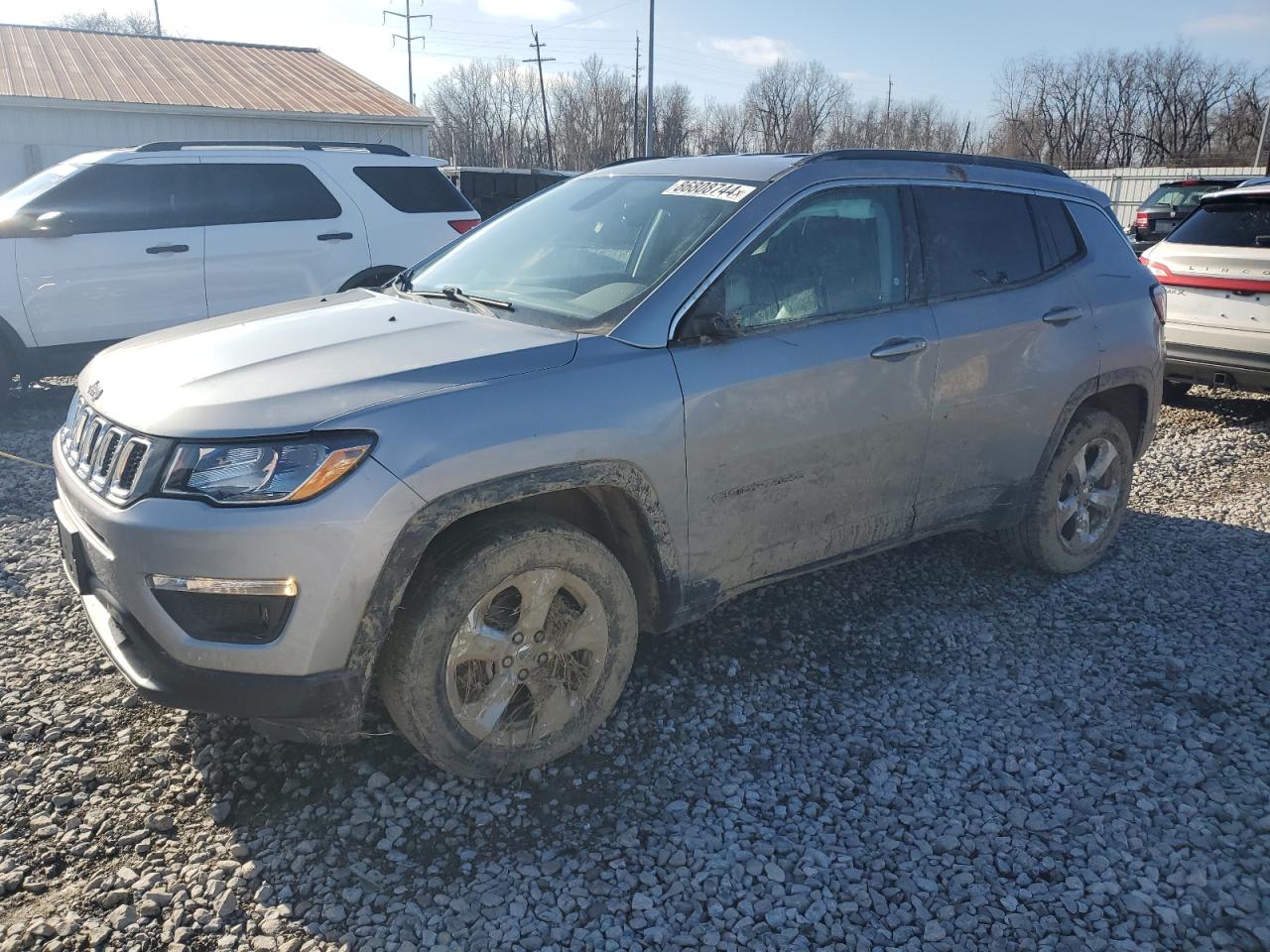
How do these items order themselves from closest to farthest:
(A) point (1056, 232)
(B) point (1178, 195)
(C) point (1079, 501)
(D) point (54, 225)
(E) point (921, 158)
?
1. (E) point (921, 158)
2. (A) point (1056, 232)
3. (C) point (1079, 501)
4. (D) point (54, 225)
5. (B) point (1178, 195)

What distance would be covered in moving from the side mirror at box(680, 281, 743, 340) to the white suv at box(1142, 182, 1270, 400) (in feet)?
18.9

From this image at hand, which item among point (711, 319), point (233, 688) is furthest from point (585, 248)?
point (233, 688)

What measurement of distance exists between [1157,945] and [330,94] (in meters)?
25.4

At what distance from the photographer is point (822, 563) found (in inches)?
144

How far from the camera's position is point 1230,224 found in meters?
7.46

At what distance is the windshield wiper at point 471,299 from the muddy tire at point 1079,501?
2.57 metres

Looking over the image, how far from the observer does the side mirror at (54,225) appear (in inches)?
274

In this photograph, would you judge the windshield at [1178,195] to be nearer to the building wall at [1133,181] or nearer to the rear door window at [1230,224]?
the rear door window at [1230,224]

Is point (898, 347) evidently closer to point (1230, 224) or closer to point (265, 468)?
point (265, 468)

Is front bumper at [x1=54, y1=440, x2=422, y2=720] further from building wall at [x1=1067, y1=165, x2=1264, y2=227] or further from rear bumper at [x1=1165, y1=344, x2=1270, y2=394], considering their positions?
building wall at [x1=1067, y1=165, x2=1264, y2=227]

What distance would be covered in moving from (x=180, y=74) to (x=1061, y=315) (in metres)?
24.2

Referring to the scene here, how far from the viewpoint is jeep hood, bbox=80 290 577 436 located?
8.40 feet

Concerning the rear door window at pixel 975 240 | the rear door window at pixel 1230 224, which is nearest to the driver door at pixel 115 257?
the rear door window at pixel 975 240

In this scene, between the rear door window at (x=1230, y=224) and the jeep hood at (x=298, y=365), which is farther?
the rear door window at (x=1230, y=224)
